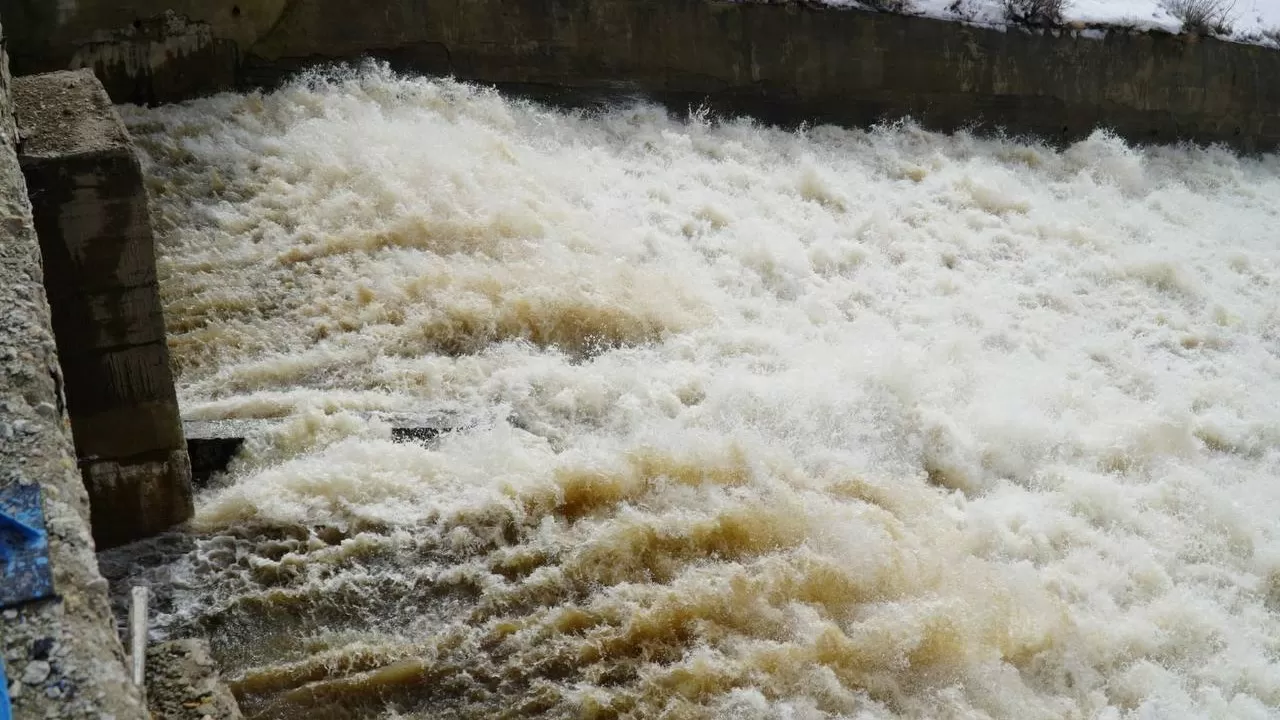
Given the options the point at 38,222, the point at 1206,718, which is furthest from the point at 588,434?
the point at 1206,718

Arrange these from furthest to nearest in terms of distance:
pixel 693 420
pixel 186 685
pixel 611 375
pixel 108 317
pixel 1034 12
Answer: pixel 1034 12 → pixel 611 375 → pixel 693 420 → pixel 108 317 → pixel 186 685

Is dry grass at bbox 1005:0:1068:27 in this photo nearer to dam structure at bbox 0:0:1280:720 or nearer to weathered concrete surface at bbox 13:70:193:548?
dam structure at bbox 0:0:1280:720

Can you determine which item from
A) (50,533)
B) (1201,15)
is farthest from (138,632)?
(1201,15)

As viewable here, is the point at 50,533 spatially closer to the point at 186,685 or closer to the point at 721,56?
the point at 186,685

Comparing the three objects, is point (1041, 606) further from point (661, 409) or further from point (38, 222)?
point (38, 222)

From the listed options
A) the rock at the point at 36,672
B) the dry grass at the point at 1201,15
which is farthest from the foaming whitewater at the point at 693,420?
the dry grass at the point at 1201,15

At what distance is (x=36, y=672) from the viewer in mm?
2172

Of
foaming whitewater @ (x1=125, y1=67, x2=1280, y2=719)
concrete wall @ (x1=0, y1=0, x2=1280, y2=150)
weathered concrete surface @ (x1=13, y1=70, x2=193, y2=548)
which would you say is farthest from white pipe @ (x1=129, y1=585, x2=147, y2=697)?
concrete wall @ (x1=0, y1=0, x2=1280, y2=150)

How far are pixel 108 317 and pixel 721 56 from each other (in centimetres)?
613

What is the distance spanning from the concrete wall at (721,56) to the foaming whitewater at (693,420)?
348mm

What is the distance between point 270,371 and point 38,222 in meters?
1.46

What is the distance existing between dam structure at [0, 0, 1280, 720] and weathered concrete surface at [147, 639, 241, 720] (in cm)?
2

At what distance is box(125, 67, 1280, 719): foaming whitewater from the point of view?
3857 millimetres

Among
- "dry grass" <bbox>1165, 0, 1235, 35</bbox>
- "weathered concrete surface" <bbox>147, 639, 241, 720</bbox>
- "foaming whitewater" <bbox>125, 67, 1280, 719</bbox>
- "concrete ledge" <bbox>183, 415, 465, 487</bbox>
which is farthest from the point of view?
"dry grass" <bbox>1165, 0, 1235, 35</bbox>
